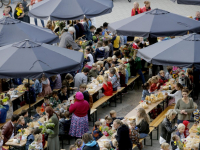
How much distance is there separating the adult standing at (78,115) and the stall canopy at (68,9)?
5.44 meters

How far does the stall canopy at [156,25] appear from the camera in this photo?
45.9 feet

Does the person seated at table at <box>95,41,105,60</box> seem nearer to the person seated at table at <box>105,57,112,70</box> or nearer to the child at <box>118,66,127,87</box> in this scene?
the person seated at table at <box>105,57,112,70</box>

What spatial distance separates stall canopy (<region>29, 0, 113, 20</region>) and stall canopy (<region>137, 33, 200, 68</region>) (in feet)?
14.6

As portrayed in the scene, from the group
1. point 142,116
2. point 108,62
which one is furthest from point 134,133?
point 108,62

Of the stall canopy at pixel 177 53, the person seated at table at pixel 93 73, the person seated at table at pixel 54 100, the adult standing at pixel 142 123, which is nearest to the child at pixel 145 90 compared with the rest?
the stall canopy at pixel 177 53

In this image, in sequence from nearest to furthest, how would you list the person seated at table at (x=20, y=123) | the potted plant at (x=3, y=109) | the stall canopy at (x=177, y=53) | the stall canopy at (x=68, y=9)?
the person seated at table at (x=20, y=123)
the stall canopy at (x=177, y=53)
the potted plant at (x=3, y=109)
the stall canopy at (x=68, y=9)

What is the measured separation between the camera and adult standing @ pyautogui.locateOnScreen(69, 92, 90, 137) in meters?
11.4

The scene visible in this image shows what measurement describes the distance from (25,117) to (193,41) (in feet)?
16.9

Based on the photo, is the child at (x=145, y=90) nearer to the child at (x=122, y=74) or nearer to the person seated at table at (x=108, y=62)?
the child at (x=122, y=74)

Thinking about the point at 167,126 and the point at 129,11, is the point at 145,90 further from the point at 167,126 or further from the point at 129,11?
the point at 129,11

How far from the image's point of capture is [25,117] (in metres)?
11.4

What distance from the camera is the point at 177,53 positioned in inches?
457

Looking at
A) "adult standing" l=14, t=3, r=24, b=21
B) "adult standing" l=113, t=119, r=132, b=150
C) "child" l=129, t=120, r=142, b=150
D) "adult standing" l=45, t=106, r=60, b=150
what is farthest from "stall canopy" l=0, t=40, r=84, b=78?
"adult standing" l=14, t=3, r=24, b=21

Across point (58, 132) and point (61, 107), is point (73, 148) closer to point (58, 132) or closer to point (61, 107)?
point (58, 132)
